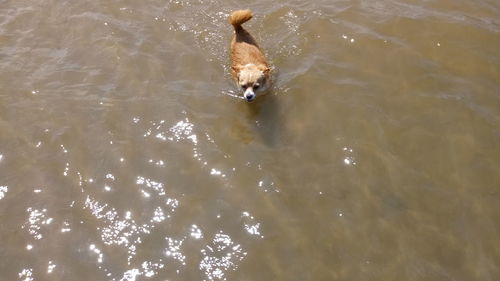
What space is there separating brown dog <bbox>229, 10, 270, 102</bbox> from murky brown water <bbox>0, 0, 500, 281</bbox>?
22cm

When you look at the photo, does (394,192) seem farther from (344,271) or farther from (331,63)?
(331,63)

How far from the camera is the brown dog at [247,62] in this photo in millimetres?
4770

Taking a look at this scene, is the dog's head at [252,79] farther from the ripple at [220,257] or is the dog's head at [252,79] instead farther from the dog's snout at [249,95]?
the ripple at [220,257]

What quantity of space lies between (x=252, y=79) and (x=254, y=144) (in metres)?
0.71

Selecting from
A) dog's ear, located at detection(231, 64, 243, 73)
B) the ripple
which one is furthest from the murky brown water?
dog's ear, located at detection(231, 64, 243, 73)

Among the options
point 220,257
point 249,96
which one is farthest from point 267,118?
point 220,257

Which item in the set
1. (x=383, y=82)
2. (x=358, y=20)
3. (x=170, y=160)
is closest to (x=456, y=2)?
(x=358, y=20)

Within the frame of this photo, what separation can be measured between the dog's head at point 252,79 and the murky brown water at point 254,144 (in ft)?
0.72

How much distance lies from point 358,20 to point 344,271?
346 centimetres

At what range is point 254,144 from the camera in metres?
4.52

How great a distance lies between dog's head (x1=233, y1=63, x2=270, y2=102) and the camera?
4.75 m

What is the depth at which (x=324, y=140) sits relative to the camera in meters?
4.49

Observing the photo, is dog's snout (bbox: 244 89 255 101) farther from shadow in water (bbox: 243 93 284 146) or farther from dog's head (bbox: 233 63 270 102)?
shadow in water (bbox: 243 93 284 146)

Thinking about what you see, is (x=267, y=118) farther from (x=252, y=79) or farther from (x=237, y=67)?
(x=237, y=67)
